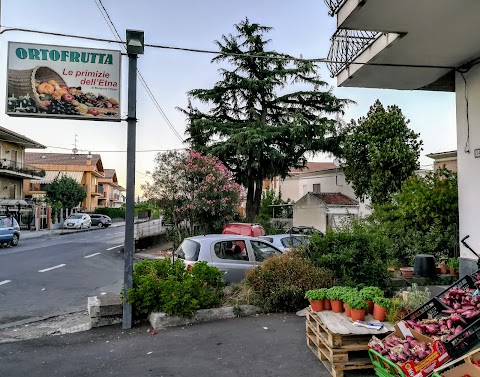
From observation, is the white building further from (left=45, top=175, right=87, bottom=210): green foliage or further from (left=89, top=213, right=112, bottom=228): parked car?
(left=45, top=175, right=87, bottom=210): green foliage

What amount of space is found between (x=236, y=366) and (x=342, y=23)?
4.89 m

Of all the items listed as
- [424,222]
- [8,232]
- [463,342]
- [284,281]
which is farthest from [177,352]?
[8,232]

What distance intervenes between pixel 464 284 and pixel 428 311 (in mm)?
635

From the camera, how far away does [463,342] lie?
3158 millimetres

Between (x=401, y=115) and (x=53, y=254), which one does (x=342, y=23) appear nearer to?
(x=401, y=115)

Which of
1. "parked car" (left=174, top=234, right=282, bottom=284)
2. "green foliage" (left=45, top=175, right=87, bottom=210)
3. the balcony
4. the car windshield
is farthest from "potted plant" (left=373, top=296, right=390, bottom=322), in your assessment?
"green foliage" (left=45, top=175, right=87, bottom=210)

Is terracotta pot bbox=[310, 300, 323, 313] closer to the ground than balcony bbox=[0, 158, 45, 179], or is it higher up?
closer to the ground

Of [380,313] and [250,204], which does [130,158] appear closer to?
[380,313]

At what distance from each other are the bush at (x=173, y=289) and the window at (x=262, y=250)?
1858 mm

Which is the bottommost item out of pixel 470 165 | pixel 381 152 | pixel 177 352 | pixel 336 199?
pixel 177 352

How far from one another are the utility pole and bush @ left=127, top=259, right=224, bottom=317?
0.69 ft

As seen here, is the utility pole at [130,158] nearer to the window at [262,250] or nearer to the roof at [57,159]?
the window at [262,250]

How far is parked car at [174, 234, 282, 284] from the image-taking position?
27.2 ft

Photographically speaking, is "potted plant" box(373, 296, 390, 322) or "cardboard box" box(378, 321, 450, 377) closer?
"cardboard box" box(378, 321, 450, 377)
